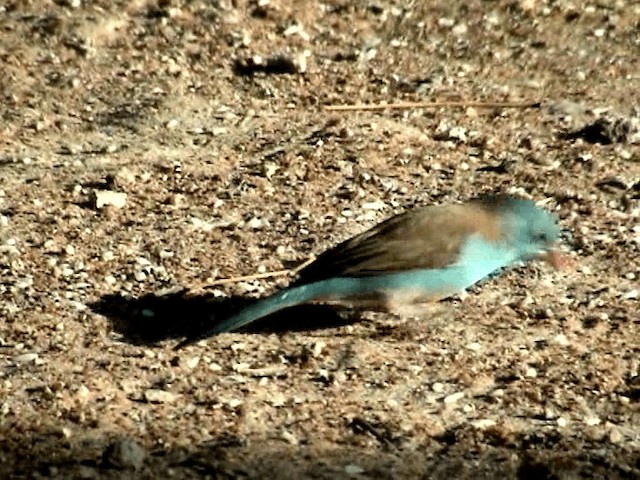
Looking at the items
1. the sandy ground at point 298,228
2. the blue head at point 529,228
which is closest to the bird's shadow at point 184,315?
the sandy ground at point 298,228

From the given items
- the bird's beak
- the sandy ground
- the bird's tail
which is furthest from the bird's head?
the bird's tail

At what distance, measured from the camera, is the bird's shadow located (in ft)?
18.8

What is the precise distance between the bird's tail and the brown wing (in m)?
0.04

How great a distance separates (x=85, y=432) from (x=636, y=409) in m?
1.73

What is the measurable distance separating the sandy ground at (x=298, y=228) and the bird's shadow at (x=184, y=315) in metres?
0.01

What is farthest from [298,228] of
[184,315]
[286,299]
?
[286,299]

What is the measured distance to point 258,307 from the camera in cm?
550

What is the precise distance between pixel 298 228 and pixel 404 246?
33.7 inches

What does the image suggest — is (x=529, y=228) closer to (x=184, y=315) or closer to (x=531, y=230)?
(x=531, y=230)

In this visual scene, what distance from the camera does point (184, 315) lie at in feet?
19.1

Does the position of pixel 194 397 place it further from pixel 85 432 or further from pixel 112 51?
pixel 112 51

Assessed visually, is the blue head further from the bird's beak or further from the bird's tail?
the bird's tail

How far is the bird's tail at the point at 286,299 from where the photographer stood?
5.49 m

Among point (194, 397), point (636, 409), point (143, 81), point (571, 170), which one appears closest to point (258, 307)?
point (194, 397)
